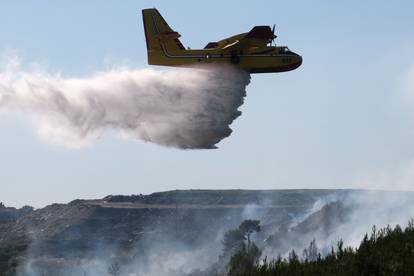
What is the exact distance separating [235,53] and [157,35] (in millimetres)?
4963

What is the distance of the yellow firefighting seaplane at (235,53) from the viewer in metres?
51.5

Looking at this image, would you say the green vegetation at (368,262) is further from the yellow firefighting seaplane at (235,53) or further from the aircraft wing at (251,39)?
the aircraft wing at (251,39)

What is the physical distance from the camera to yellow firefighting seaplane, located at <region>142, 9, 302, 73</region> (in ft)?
169

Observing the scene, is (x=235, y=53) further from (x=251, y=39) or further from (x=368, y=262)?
(x=368, y=262)

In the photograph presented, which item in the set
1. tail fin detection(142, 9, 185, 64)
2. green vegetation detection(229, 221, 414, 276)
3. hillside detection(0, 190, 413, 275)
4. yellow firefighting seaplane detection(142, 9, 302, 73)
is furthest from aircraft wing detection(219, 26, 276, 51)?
hillside detection(0, 190, 413, 275)

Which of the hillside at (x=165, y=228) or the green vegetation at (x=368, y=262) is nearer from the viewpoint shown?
the green vegetation at (x=368, y=262)

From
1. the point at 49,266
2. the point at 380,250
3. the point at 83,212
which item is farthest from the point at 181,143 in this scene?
the point at 83,212

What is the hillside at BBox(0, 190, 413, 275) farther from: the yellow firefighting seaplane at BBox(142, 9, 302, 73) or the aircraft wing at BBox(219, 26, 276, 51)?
the aircraft wing at BBox(219, 26, 276, 51)

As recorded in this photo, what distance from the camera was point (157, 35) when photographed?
53031 millimetres

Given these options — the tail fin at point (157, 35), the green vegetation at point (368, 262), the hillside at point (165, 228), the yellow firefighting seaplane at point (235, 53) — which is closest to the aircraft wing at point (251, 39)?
the yellow firefighting seaplane at point (235, 53)

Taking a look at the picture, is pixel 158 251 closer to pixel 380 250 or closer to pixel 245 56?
pixel 245 56

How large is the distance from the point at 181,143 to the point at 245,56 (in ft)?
20.7

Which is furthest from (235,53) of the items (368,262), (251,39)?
(368,262)

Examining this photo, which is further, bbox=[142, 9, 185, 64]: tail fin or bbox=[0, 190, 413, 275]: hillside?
bbox=[0, 190, 413, 275]: hillside
